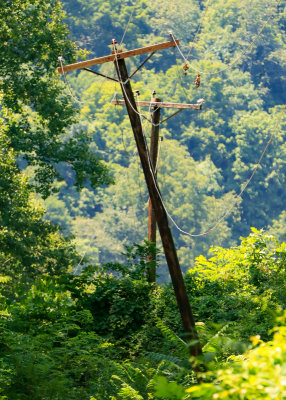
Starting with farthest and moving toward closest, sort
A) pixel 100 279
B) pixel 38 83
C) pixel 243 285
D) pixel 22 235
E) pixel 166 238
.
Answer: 1. pixel 22 235
2. pixel 38 83
3. pixel 243 285
4. pixel 100 279
5. pixel 166 238

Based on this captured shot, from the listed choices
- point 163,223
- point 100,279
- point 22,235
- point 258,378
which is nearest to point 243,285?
point 100,279

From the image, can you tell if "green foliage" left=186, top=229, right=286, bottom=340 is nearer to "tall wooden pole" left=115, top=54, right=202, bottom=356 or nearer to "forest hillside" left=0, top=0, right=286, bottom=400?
"forest hillside" left=0, top=0, right=286, bottom=400

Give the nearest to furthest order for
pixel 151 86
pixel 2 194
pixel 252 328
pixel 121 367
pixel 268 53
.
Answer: pixel 121 367 < pixel 252 328 < pixel 2 194 < pixel 151 86 < pixel 268 53

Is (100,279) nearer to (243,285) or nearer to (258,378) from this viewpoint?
(243,285)

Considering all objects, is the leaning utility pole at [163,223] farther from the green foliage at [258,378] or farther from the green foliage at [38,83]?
the green foliage at [38,83]

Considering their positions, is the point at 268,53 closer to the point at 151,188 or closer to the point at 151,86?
the point at 151,86

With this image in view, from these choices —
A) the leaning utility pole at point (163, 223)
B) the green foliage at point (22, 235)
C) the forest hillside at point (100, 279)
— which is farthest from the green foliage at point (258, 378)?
the green foliage at point (22, 235)

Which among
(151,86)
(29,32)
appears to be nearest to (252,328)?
(29,32)

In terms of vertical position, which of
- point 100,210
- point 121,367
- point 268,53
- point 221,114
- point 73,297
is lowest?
point 121,367

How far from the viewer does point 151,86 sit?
9325 centimetres

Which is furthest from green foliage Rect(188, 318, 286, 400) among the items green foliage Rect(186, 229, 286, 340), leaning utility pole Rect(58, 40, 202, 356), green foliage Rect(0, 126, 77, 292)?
green foliage Rect(0, 126, 77, 292)

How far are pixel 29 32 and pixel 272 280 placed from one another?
497 inches

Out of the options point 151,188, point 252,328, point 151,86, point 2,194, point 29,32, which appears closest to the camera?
point 151,188

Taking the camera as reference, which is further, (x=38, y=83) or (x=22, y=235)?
(x=22, y=235)
